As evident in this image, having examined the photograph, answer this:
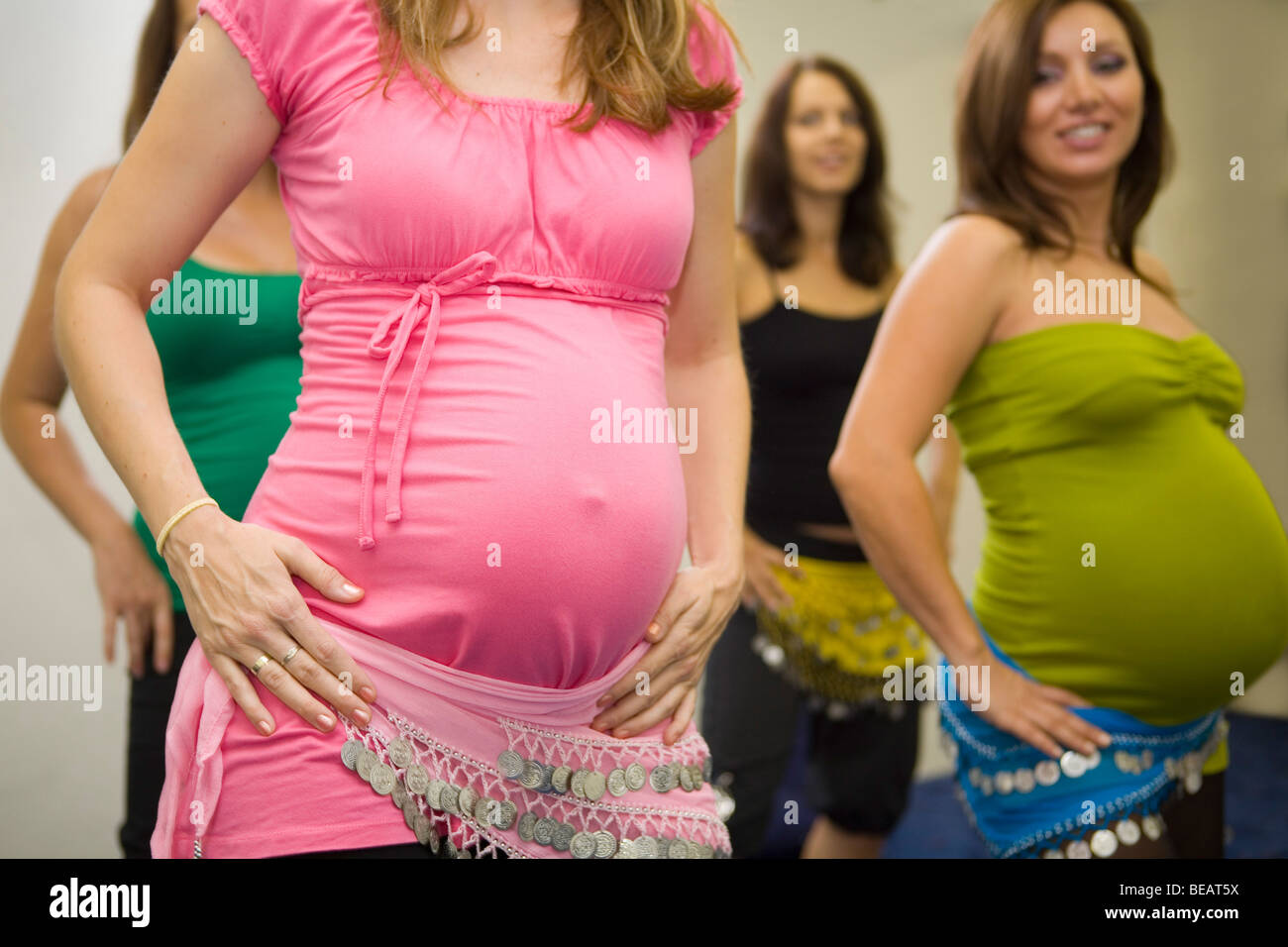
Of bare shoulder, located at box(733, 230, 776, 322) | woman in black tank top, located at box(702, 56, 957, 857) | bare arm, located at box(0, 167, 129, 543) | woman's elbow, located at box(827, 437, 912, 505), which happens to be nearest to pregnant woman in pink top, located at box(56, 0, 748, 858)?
woman's elbow, located at box(827, 437, 912, 505)

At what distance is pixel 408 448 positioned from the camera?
0.81 m

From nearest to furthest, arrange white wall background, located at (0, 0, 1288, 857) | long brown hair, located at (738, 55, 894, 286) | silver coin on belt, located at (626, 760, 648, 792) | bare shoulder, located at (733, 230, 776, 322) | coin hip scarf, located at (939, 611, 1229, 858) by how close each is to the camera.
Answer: silver coin on belt, located at (626, 760, 648, 792), coin hip scarf, located at (939, 611, 1229, 858), white wall background, located at (0, 0, 1288, 857), bare shoulder, located at (733, 230, 776, 322), long brown hair, located at (738, 55, 894, 286)

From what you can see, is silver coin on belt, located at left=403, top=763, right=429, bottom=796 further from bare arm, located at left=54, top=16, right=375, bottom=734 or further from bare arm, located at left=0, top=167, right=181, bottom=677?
bare arm, located at left=0, top=167, right=181, bottom=677

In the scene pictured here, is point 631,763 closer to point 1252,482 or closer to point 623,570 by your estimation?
point 623,570

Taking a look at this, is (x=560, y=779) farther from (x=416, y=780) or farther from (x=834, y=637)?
(x=834, y=637)

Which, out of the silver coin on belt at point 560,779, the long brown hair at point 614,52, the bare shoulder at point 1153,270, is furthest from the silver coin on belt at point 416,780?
the bare shoulder at point 1153,270

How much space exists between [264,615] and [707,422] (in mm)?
438

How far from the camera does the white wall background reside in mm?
1801

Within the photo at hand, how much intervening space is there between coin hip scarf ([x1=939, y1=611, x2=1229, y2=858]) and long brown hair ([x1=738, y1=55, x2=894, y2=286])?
1.11 m

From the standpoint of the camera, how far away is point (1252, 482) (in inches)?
50.0

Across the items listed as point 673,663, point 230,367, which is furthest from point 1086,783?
point 230,367

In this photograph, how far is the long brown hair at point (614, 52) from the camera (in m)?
0.83

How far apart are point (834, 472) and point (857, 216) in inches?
42.6
